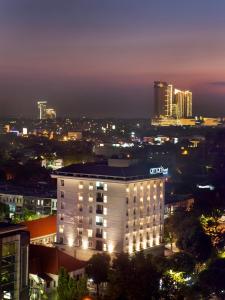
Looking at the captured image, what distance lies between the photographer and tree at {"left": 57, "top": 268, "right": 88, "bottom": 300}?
884 cm

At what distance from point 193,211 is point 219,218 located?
2.37 feet

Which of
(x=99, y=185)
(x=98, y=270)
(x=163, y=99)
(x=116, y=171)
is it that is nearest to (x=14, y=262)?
(x=98, y=270)

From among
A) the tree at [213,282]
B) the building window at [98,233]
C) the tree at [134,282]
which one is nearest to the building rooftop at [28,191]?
the building window at [98,233]

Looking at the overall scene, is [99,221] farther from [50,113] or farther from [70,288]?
[50,113]

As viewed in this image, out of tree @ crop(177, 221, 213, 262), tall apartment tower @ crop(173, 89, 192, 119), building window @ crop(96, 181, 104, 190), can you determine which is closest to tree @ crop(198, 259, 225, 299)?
tree @ crop(177, 221, 213, 262)

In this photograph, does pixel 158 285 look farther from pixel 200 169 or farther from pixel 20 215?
pixel 200 169

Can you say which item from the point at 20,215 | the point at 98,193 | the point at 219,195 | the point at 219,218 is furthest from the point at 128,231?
the point at 219,195

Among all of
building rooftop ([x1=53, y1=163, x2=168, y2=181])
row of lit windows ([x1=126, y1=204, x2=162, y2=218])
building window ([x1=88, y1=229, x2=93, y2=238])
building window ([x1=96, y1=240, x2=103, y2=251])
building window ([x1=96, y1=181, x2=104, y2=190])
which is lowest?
building window ([x1=96, y1=240, x2=103, y2=251])

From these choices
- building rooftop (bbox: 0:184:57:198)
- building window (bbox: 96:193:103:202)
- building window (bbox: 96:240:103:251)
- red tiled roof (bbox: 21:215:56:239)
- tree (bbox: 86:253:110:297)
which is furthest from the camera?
building rooftop (bbox: 0:184:57:198)

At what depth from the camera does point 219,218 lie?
48.3 ft

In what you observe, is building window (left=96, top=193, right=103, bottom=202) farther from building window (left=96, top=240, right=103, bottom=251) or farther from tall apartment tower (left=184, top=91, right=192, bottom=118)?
tall apartment tower (left=184, top=91, right=192, bottom=118)

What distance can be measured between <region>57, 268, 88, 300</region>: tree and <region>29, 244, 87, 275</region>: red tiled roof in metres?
1.14

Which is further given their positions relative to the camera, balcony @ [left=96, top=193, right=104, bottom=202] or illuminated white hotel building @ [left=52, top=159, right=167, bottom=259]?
balcony @ [left=96, top=193, right=104, bottom=202]

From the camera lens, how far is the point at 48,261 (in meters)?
10.4
